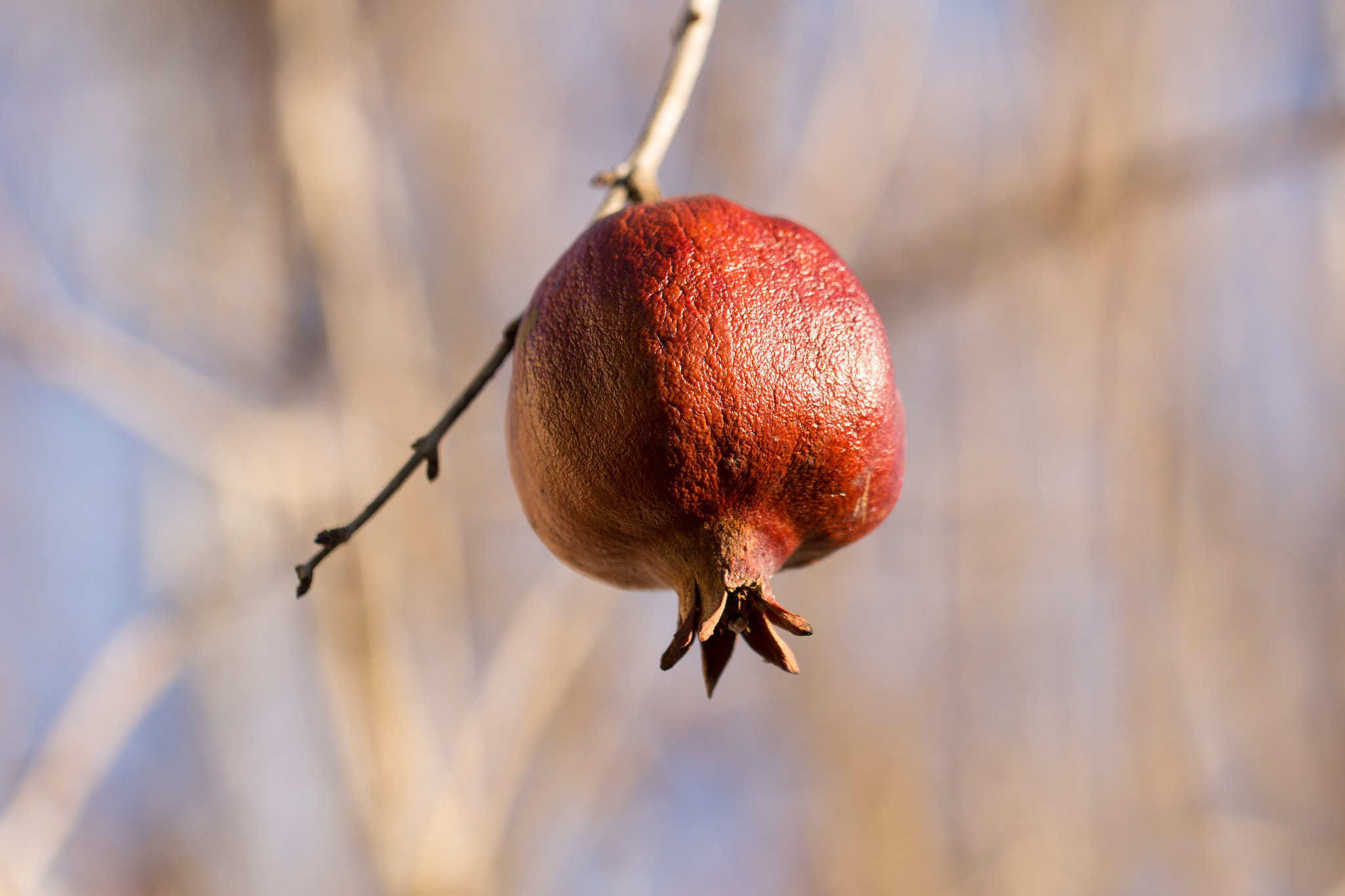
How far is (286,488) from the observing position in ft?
12.7

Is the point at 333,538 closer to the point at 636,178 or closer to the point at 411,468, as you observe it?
the point at 411,468

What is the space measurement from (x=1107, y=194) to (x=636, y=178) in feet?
13.0

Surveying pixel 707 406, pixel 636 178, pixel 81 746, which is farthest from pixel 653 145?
pixel 81 746

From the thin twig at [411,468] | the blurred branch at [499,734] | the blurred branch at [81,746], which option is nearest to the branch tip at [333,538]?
the thin twig at [411,468]

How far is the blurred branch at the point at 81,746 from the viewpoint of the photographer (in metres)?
2.57

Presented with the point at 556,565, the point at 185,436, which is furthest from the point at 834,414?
the point at 185,436

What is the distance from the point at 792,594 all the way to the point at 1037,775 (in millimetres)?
1926

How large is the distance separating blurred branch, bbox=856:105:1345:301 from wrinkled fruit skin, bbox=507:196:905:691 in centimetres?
303

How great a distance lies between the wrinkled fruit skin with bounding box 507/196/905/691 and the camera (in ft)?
2.15

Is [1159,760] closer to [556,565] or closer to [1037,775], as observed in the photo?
[1037,775]

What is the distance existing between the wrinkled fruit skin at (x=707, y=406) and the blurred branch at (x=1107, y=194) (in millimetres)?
3033

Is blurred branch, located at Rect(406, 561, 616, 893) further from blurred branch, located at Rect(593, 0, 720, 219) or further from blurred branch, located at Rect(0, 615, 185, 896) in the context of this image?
blurred branch, located at Rect(593, 0, 720, 219)

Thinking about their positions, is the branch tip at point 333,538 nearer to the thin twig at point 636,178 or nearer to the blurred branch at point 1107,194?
the thin twig at point 636,178

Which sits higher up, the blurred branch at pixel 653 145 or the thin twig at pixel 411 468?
the blurred branch at pixel 653 145
